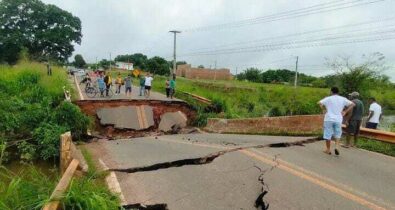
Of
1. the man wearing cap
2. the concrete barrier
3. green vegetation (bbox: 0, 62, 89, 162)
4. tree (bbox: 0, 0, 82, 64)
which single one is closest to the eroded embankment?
green vegetation (bbox: 0, 62, 89, 162)

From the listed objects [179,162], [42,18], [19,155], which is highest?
[42,18]

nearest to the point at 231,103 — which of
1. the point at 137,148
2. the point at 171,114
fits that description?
the point at 171,114

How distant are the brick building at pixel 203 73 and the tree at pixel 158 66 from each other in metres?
8.44

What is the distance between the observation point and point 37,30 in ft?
251

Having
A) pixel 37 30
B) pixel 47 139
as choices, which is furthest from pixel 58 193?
pixel 37 30

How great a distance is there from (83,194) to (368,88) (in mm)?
39899

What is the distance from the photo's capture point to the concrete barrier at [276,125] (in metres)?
17.4

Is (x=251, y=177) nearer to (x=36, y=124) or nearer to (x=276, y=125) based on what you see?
(x=276, y=125)

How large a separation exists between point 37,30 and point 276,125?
2687 inches

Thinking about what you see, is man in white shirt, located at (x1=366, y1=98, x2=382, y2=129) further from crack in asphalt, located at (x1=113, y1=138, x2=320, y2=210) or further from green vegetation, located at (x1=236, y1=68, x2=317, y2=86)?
green vegetation, located at (x1=236, y1=68, x2=317, y2=86)

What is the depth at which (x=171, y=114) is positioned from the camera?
71.9 ft

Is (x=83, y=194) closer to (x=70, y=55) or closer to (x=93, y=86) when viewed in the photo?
(x=93, y=86)

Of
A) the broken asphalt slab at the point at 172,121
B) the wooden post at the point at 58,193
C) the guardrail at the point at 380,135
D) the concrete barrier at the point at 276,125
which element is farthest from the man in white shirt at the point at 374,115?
the wooden post at the point at 58,193

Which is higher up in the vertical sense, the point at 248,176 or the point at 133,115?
the point at 248,176
